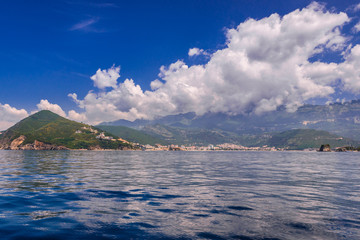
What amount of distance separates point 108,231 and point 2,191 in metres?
22.4

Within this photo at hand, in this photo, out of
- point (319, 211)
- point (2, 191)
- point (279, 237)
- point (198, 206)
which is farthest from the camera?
point (2, 191)

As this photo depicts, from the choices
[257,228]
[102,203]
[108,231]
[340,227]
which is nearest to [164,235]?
[108,231]

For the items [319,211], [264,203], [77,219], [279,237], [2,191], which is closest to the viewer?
[279,237]

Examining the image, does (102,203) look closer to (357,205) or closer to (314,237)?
(314,237)

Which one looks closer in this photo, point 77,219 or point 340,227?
point 340,227

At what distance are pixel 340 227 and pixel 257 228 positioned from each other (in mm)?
6157

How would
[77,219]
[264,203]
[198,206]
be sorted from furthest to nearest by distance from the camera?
[264,203] → [198,206] → [77,219]

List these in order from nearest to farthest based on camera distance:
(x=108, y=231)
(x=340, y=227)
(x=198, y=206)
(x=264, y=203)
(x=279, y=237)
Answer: (x=279, y=237) < (x=108, y=231) < (x=340, y=227) < (x=198, y=206) < (x=264, y=203)

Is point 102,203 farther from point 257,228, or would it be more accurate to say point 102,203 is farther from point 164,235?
point 257,228

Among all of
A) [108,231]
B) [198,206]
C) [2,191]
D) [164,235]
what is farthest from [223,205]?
[2,191]

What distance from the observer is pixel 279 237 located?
46.4 ft

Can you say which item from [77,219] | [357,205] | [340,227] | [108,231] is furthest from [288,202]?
[77,219]

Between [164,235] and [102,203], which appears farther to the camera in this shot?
[102,203]

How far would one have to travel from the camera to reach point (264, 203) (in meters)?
23.9
